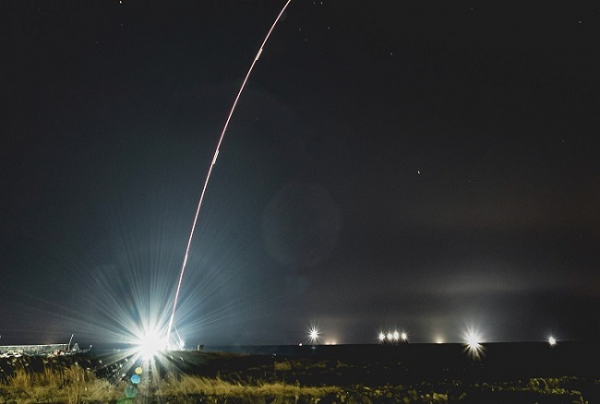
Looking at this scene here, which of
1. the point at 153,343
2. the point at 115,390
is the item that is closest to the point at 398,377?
the point at 115,390

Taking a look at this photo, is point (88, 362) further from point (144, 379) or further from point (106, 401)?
point (106, 401)

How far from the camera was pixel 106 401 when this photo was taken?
41.9 ft

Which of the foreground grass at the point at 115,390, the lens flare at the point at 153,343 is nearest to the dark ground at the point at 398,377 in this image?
the foreground grass at the point at 115,390

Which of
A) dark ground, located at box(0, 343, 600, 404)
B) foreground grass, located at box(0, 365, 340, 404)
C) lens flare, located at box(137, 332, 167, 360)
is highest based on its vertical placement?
lens flare, located at box(137, 332, 167, 360)

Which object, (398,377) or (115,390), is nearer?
(115,390)

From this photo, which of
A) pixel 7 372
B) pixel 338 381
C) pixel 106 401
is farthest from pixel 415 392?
pixel 7 372

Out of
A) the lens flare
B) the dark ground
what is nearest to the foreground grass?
the dark ground

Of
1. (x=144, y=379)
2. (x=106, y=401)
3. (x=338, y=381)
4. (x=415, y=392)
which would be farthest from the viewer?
(x=338, y=381)

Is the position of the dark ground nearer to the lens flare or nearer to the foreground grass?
the foreground grass

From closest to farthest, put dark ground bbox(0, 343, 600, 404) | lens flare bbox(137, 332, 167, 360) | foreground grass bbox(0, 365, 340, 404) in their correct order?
foreground grass bbox(0, 365, 340, 404)
dark ground bbox(0, 343, 600, 404)
lens flare bbox(137, 332, 167, 360)

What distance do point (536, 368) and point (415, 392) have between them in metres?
15.0

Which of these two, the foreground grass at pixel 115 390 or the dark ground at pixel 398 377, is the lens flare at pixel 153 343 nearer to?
the dark ground at pixel 398 377

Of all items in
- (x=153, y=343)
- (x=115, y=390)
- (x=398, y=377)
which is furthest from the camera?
(x=153, y=343)

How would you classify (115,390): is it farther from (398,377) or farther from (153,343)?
(153,343)
